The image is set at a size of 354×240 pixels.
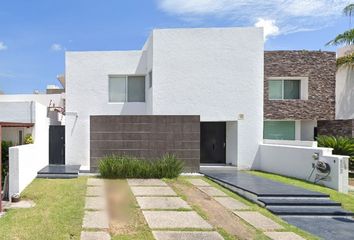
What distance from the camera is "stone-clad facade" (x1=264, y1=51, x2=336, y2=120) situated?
19.2 m

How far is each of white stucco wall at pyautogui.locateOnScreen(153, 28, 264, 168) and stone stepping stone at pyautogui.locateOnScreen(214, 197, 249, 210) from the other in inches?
283

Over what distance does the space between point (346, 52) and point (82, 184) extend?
Answer: 1945cm

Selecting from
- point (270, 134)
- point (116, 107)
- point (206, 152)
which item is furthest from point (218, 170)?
point (116, 107)

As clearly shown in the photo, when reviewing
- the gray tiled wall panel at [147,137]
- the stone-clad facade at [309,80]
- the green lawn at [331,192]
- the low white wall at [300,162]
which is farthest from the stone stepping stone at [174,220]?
the stone-clad facade at [309,80]

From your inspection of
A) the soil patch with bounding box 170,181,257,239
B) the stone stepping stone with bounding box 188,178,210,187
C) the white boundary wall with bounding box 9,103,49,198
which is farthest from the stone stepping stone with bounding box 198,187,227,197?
the white boundary wall with bounding box 9,103,49,198

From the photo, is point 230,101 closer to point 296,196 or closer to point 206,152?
point 206,152

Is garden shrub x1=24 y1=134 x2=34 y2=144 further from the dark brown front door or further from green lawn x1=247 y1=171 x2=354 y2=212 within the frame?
green lawn x1=247 y1=171 x2=354 y2=212

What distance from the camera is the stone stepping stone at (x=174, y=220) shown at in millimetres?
7715

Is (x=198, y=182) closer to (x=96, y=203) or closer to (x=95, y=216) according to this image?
(x=96, y=203)

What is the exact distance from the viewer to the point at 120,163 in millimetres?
14664

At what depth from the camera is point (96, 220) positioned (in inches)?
313

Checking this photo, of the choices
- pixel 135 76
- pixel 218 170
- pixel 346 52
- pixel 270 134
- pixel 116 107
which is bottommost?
pixel 218 170

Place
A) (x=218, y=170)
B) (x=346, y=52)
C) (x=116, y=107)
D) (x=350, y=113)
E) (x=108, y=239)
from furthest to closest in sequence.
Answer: (x=346, y=52) < (x=350, y=113) < (x=116, y=107) < (x=218, y=170) < (x=108, y=239)

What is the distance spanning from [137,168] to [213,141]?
5979 millimetres
